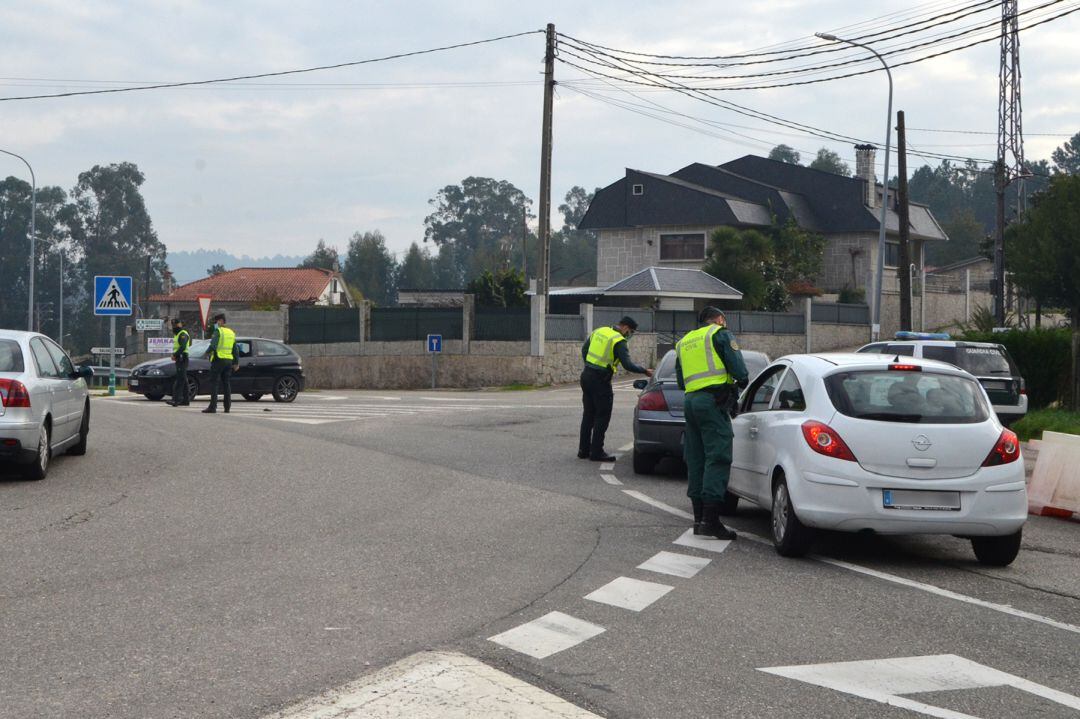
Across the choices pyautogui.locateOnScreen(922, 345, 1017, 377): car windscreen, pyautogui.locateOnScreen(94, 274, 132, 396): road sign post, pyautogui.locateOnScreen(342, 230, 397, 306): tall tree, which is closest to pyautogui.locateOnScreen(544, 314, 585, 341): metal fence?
pyautogui.locateOnScreen(94, 274, 132, 396): road sign post

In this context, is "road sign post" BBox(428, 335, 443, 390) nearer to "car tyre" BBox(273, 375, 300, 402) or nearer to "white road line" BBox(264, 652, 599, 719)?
"car tyre" BBox(273, 375, 300, 402)

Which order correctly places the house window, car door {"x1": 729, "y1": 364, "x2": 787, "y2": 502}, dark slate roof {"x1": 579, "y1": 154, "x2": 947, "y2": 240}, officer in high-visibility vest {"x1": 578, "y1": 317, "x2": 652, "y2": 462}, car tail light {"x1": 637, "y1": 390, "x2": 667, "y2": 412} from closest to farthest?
car door {"x1": 729, "y1": 364, "x2": 787, "y2": 502} → car tail light {"x1": 637, "y1": 390, "x2": 667, "y2": 412} → officer in high-visibility vest {"x1": 578, "y1": 317, "x2": 652, "y2": 462} → dark slate roof {"x1": 579, "y1": 154, "x2": 947, "y2": 240} → the house window

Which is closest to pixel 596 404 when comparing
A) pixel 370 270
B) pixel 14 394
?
pixel 14 394

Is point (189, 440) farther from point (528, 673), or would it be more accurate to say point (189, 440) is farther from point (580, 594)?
point (528, 673)

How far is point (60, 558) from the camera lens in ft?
27.7

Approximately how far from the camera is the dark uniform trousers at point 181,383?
26036 mm

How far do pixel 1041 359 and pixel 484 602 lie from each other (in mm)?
20711

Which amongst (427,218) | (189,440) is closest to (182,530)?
(189,440)

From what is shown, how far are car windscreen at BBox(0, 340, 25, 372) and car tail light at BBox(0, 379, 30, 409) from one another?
40cm

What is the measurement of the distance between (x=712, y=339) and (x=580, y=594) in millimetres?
3234

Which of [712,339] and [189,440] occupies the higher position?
[712,339]

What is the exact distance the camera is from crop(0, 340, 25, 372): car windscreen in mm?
12711

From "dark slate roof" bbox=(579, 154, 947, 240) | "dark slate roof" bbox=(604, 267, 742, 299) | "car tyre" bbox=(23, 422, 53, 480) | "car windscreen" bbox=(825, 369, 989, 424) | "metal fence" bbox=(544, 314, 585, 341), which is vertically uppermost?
"dark slate roof" bbox=(579, 154, 947, 240)

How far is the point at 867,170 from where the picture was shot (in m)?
65.8
